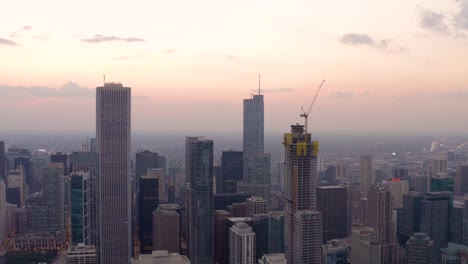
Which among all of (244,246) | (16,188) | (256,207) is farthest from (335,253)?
A: (16,188)

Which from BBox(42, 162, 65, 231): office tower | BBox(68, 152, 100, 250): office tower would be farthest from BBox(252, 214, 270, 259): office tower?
BBox(42, 162, 65, 231): office tower

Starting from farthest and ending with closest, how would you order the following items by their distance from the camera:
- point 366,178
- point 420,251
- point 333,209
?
point 366,178 < point 333,209 < point 420,251

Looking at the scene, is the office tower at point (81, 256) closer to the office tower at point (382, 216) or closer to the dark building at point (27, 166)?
the office tower at point (382, 216)

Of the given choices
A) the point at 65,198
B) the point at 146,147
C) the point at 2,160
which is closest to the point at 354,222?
the point at 146,147

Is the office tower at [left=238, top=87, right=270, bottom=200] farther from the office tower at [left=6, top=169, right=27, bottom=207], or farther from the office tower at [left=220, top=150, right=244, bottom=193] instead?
the office tower at [left=6, top=169, right=27, bottom=207]

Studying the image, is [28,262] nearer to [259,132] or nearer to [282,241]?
[282,241]

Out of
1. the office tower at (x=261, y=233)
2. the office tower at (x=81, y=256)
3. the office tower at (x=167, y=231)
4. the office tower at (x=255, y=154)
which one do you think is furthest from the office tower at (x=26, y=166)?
the office tower at (x=81, y=256)

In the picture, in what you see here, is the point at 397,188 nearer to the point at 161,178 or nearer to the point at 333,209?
the point at 333,209
